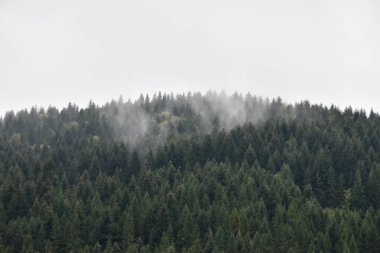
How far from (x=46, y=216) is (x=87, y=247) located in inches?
717

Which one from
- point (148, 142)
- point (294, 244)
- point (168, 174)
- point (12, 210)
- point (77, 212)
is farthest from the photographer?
point (148, 142)

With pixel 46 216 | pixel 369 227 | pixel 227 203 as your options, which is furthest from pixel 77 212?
pixel 369 227

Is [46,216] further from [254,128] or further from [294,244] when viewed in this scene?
[254,128]

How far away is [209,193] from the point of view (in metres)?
123

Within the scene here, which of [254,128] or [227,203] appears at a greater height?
[254,128]

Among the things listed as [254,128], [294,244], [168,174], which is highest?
[254,128]

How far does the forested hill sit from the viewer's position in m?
102

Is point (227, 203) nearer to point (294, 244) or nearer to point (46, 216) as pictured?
point (294, 244)

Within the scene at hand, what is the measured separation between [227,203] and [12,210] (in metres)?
42.2

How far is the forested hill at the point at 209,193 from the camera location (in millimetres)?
102500

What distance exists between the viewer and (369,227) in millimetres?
101500

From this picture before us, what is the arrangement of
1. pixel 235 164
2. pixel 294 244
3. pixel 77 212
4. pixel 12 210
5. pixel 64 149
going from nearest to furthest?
pixel 294 244 < pixel 77 212 < pixel 12 210 < pixel 235 164 < pixel 64 149

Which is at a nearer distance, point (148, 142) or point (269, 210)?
point (269, 210)

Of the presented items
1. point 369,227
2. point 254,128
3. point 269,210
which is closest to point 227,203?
point 269,210
